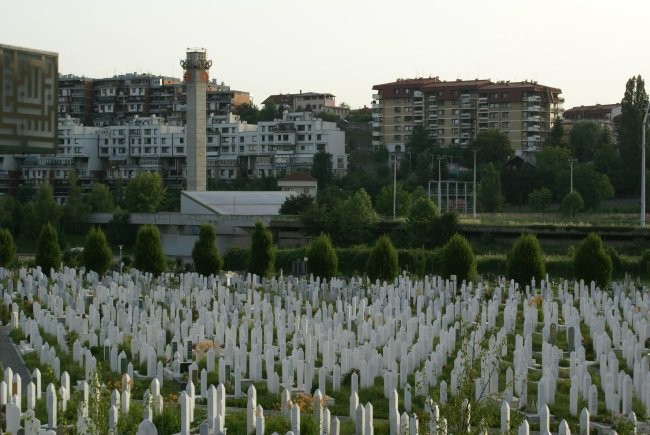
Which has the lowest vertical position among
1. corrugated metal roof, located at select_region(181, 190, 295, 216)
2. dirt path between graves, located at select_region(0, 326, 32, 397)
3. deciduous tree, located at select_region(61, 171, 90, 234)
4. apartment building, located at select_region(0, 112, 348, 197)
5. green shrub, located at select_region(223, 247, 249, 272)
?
dirt path between graves, located at select_region(0, 326, 32, 397)

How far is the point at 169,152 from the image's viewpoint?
95125 mm

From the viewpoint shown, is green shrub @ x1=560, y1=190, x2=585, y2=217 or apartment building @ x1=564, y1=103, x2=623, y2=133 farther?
apartment building @ x1=564, y1=103, x2=623, y2=133

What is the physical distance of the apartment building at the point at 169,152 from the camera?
306ft

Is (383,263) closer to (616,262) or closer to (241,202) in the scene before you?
(616,262)

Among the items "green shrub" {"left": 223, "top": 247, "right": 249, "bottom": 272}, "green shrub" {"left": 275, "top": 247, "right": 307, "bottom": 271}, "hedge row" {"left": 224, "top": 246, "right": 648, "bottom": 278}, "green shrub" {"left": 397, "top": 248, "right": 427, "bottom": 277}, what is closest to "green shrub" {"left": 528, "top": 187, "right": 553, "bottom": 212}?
"hedge row" {"left": 224, "top": 246, "right": 648, "bottom": 278}

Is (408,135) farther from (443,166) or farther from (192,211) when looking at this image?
(192,211)

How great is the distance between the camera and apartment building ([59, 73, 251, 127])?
354ft

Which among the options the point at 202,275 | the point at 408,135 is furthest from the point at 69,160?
A: the point at 202,275

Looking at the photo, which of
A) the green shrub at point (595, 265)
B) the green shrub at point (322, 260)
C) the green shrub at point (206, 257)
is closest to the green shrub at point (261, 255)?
the green shrub at point (206, 257)

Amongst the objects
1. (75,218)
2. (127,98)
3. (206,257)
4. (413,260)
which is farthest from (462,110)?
(206,257)

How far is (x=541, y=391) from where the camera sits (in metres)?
16.1

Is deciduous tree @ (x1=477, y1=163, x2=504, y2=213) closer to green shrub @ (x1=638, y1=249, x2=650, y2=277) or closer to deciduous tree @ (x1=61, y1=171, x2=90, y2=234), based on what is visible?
deciduous tree @ (x1=61, y1=171, x2=90, y2=234)

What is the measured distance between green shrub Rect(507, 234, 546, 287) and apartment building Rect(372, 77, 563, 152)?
186 ft

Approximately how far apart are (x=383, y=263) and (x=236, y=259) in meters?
16.0
